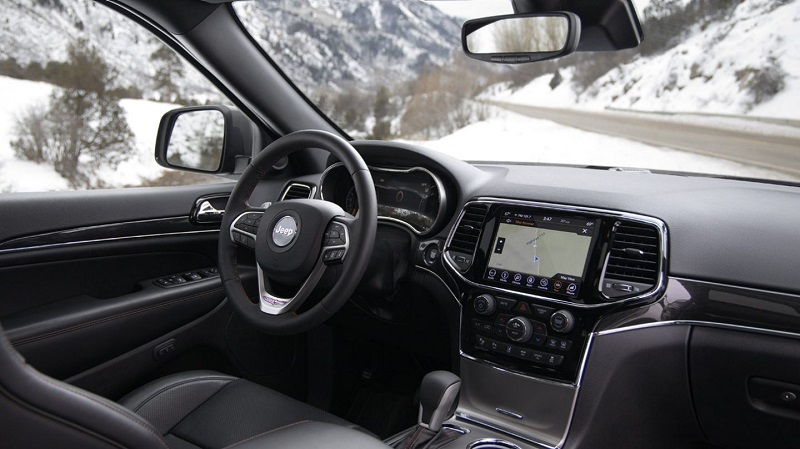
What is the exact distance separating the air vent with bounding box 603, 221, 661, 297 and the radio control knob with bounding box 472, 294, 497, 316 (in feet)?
1.27

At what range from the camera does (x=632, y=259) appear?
1.90 metres

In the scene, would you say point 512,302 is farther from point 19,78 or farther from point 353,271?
point 19,78

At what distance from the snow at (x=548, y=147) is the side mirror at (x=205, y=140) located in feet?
2.70

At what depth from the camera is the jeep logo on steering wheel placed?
1870mm

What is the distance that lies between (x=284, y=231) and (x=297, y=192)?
2.64ft

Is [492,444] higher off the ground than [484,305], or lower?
lower

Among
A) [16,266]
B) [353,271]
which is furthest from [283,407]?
[16,266]

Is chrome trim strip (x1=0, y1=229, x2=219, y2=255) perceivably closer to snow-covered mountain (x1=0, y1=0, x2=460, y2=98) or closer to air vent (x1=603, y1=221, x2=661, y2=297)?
snow-covered mountain (x1=0, y1=0, x2=460, y2=98)

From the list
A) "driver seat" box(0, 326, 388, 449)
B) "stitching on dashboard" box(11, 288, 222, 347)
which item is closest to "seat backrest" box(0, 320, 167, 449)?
"driver seat" box(0, 326, 388, 449)

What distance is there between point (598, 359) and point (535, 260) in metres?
0.37

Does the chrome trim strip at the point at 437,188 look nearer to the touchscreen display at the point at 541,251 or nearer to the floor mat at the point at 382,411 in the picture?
the touchscreen display at the point at 541,251

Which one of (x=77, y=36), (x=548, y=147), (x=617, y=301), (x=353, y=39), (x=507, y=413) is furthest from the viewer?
(x=353, y=39)

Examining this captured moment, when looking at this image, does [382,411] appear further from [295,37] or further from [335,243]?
[295,37]

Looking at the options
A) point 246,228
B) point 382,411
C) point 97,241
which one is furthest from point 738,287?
point 97,241
